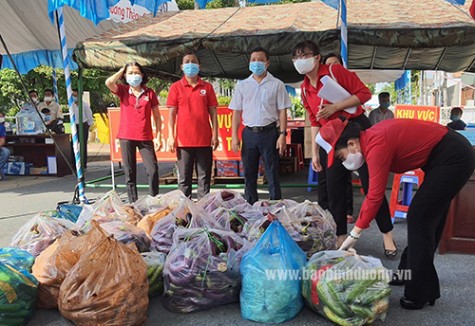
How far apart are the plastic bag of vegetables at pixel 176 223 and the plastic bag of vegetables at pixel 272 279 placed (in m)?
0.62

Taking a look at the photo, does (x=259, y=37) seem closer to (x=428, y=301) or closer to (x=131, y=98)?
(x=131, y=98)

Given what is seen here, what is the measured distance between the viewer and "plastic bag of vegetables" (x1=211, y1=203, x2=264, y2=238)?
327 cm

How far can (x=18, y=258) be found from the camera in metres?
2.86

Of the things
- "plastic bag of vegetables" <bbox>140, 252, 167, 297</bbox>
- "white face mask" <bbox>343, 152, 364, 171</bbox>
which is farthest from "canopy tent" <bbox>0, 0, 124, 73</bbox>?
"white face mask" <bbox>343, 152, 364, 171</bbox>

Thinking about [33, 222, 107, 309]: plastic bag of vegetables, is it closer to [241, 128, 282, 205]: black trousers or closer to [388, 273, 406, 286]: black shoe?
[241, 128, 282, 205]: black trousers

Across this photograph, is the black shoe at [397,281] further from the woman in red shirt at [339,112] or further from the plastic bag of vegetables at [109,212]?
the plastic bag of vegetables at [109,212]

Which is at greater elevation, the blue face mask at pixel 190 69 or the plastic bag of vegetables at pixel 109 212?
the blue face mask at pixel 190 69

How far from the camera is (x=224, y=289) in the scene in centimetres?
268

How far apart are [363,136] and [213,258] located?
1236 millimetres

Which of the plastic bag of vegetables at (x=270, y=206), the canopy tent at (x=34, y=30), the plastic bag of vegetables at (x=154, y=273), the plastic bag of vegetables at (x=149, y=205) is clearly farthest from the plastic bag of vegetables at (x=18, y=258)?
the canopy tent at (x=34, y=30)

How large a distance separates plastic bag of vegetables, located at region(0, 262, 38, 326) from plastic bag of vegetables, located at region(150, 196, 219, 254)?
901mm

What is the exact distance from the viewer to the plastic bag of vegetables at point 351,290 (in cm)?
234

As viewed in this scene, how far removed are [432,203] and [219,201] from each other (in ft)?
5.84

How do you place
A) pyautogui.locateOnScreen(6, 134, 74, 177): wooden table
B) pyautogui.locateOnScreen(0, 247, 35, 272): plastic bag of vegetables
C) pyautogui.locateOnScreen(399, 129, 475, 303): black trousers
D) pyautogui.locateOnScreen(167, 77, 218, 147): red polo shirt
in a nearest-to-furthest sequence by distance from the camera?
pyautogui.locateOnScreen(399, 129, 475, 303): black trousers → pyautogui.locateOnScreen(0, 247, 35, 272): plastic bag of vegetables → pyautogui.locateOnScreen(167, 77, 218, 147): red polo shirt → pyautogui.locateOnScreen(6, 134, 74, 177): wooden table
